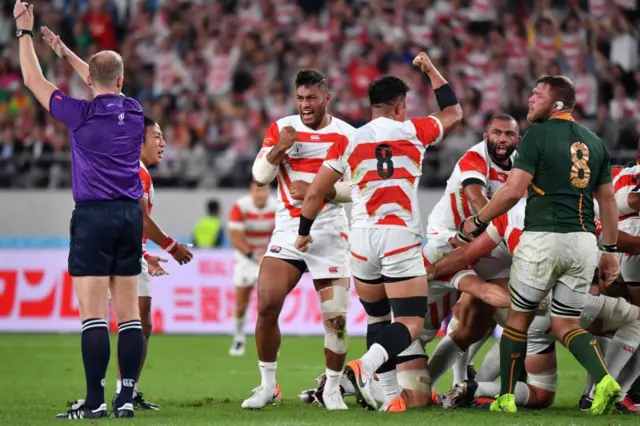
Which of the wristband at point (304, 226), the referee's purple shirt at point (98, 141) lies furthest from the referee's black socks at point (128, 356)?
the wristband at point (304, 226)

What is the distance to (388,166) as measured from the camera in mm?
8195

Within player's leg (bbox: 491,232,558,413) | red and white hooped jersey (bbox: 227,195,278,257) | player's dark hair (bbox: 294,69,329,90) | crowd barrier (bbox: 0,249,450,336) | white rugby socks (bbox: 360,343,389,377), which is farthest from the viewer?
crowd barrier (bbox: 0,249,450,336)

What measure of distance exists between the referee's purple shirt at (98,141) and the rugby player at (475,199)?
2872 millimetres

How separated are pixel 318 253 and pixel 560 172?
6.81ft

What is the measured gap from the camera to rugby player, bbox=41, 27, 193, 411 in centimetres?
876

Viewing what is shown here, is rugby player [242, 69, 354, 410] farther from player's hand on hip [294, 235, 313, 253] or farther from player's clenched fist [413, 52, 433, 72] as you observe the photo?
player's clenched fist [413, 52, 433, 72]

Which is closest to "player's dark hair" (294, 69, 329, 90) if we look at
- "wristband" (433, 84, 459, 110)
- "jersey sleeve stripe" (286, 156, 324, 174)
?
"jersey sleeve stripe" (286, 156, 324, 174)

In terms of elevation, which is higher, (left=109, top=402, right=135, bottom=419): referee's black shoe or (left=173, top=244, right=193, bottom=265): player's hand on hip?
(left=173, top=244, right=193, bottom=265): player's hand on hip

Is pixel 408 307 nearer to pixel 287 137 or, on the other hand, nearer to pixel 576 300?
→ pixel 576 300

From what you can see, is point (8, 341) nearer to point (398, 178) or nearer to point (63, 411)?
point (63, 411)

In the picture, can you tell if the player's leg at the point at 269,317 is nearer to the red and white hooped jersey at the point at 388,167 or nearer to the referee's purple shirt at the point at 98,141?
the red and white hooped jersey at the point at 388,167

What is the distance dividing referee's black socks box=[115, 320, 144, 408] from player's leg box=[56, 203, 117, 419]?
0.17 meters

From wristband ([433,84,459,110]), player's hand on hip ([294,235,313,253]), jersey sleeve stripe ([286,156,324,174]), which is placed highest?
wristband ([433,84,459,110])

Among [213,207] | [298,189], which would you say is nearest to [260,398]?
[298,189]
